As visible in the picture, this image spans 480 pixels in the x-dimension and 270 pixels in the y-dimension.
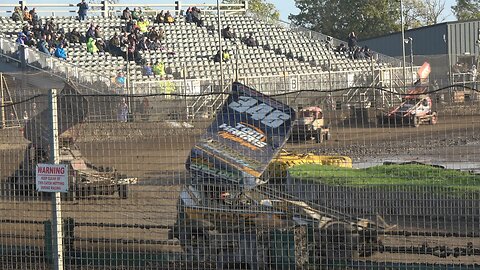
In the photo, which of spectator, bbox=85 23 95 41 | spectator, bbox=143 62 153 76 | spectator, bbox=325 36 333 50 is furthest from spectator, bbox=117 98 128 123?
spectator, bbox=325 36 333 50

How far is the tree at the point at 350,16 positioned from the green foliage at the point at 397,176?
77.5 metres

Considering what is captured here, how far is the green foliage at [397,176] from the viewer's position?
26.6 ft

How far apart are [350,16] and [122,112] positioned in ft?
269

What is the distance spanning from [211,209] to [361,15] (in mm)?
A: 80348

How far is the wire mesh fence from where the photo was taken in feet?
25.3

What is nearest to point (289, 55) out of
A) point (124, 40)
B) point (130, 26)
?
point (130, 26)

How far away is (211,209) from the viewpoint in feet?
27.9

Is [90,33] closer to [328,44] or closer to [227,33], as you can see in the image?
[227,33]

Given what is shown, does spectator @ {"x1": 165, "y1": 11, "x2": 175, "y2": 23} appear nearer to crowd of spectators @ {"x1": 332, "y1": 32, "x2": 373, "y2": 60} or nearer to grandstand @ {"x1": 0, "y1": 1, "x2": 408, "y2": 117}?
grandstand @ {"x1": 0, "y1": 1, "x2": 408, "y2": 117}

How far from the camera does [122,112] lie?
8.41 metres

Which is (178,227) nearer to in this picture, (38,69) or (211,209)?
(211,209)

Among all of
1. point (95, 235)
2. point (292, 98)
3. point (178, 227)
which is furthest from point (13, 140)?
point (292, 98)

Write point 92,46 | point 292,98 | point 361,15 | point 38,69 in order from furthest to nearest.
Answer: point 361,15 → point 92,46 → point 38,69 → point 292,98

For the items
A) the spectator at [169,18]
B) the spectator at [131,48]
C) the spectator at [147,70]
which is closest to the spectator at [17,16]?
the spectator at [131,48]
